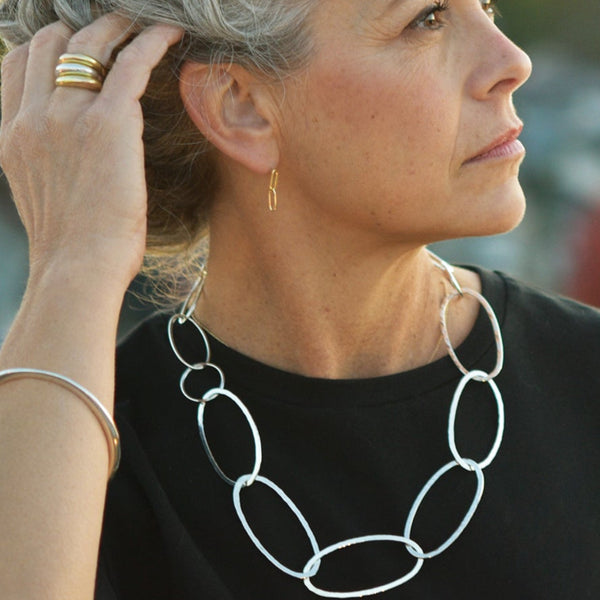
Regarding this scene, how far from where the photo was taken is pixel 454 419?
7.25 ft

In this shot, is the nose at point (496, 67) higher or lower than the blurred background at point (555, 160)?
higher

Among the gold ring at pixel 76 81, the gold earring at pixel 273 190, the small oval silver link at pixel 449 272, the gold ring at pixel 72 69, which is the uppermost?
the gold ring at pixel 72 69

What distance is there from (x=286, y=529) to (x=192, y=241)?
2.69ft

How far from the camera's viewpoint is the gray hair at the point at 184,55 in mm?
2115

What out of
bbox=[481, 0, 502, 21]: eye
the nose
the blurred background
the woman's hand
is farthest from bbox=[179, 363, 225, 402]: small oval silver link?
the blurred background

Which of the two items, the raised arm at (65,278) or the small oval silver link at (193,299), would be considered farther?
the small oval silver link at (193,299)

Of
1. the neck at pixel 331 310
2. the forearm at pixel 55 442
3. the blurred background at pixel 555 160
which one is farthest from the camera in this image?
the blurred background at pixel 555 160

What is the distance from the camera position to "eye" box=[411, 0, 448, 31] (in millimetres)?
2088

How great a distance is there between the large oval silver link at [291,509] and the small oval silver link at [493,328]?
48cm

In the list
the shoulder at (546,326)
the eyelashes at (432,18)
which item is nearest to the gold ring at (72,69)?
the eyelashes at (432,18)

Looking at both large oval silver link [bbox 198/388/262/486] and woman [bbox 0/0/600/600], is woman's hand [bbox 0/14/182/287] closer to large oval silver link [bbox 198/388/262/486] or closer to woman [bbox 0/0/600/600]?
woman [bbox 0/0/600/600]

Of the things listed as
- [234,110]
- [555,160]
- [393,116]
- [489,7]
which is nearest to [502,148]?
[393,116]

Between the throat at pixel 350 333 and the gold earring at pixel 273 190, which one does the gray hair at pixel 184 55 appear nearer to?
the gold earring at pixel 273 190

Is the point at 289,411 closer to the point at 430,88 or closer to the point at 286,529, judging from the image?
the point at 286,529
